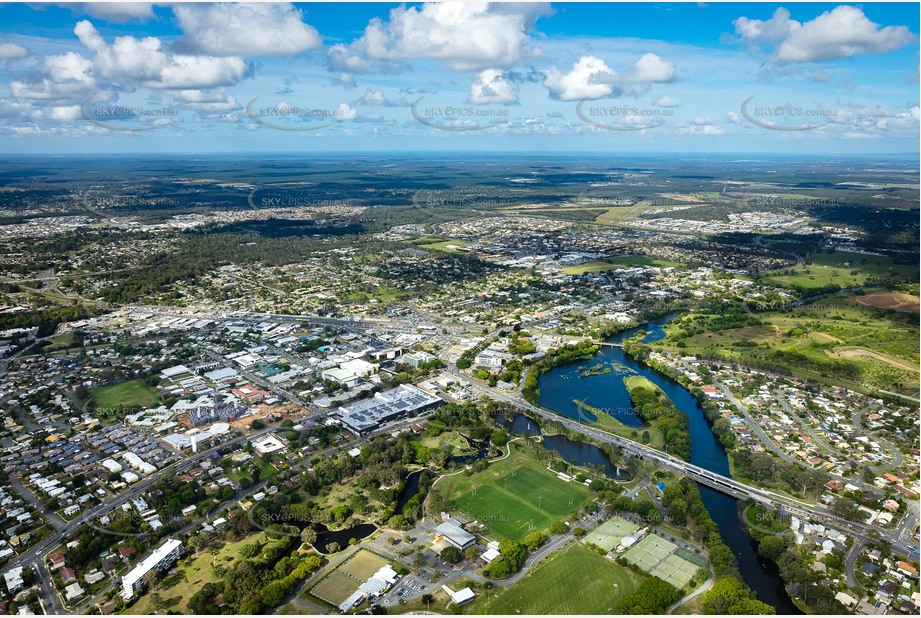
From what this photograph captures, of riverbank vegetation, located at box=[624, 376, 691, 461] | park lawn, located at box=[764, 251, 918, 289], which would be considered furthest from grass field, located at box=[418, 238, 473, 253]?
riverbank vegetation, located at box=[624, 376, 691, 461]

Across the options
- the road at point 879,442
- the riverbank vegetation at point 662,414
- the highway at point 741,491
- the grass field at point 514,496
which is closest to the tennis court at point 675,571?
the grass field at point 514,496

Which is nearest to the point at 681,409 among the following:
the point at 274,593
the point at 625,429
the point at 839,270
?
the point at 625,429

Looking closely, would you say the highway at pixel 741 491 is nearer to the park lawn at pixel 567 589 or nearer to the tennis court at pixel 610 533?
the tennis court at pixel 610 533

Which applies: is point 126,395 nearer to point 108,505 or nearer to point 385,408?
point 108,505

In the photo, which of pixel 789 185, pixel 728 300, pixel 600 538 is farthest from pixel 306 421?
pixel 789 185

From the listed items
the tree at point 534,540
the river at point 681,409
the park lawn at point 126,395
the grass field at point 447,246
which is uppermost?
the grass field at point 447,246

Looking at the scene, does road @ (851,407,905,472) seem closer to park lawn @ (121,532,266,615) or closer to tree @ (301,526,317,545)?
tree @ (301,526,317,545)
